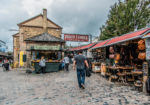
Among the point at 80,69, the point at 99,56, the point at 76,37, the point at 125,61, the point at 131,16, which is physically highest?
the point at 131,16

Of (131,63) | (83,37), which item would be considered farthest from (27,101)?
(83,37)

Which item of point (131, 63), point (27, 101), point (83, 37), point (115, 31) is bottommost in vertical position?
point (27, 101)

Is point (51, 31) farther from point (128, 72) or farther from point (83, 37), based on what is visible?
point (128, 72)

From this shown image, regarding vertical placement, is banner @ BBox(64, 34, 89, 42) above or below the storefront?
above

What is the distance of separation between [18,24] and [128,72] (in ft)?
62.6

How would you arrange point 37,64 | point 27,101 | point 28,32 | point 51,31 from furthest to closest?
1. point 51,31
2. point 28,32
3. point 37,64
4. point 27,101

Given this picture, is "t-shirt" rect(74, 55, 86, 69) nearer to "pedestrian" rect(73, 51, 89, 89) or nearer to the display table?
"pedestrian" rect(73, 51, 89, 89)

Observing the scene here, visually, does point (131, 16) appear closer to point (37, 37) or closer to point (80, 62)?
point (37, 37)

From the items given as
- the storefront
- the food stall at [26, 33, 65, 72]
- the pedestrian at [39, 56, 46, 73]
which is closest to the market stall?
the storefront

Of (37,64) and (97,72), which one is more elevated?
(37,64)

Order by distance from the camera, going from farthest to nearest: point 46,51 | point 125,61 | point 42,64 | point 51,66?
point 46,51
point 51,66
point 42,64
point 125,61

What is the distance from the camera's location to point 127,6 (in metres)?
18.6

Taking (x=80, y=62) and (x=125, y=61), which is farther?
(x=125, y=61)

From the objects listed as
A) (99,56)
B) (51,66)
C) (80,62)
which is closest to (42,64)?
(51,66)
